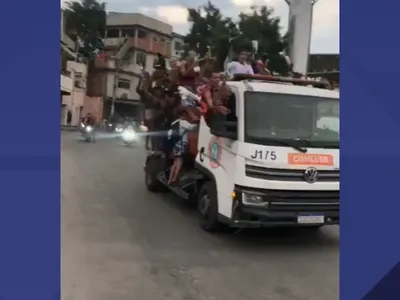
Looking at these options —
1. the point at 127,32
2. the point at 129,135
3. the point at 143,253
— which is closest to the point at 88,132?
the point at 129,135

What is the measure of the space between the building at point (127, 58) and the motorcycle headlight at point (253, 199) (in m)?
1.18

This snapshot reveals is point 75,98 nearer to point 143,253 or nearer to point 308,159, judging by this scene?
point 143,253

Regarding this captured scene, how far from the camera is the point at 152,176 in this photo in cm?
242

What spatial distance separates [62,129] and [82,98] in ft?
0.62

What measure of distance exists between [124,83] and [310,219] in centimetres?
121

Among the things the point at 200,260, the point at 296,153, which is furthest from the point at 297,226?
the point at 200,260

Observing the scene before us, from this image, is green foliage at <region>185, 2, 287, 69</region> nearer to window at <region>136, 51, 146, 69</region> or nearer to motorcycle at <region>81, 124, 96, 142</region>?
window at <region>136, 51, 146, 69</region>

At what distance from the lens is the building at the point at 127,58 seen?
87.1 inches

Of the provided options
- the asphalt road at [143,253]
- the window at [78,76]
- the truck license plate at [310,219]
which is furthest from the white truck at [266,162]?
the window at [78,76]

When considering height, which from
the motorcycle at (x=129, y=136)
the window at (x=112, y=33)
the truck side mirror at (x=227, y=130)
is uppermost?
the window at (x=112, y=33)

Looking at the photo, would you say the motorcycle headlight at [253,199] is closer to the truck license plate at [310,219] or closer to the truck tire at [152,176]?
the truck license plate at [310,219]
